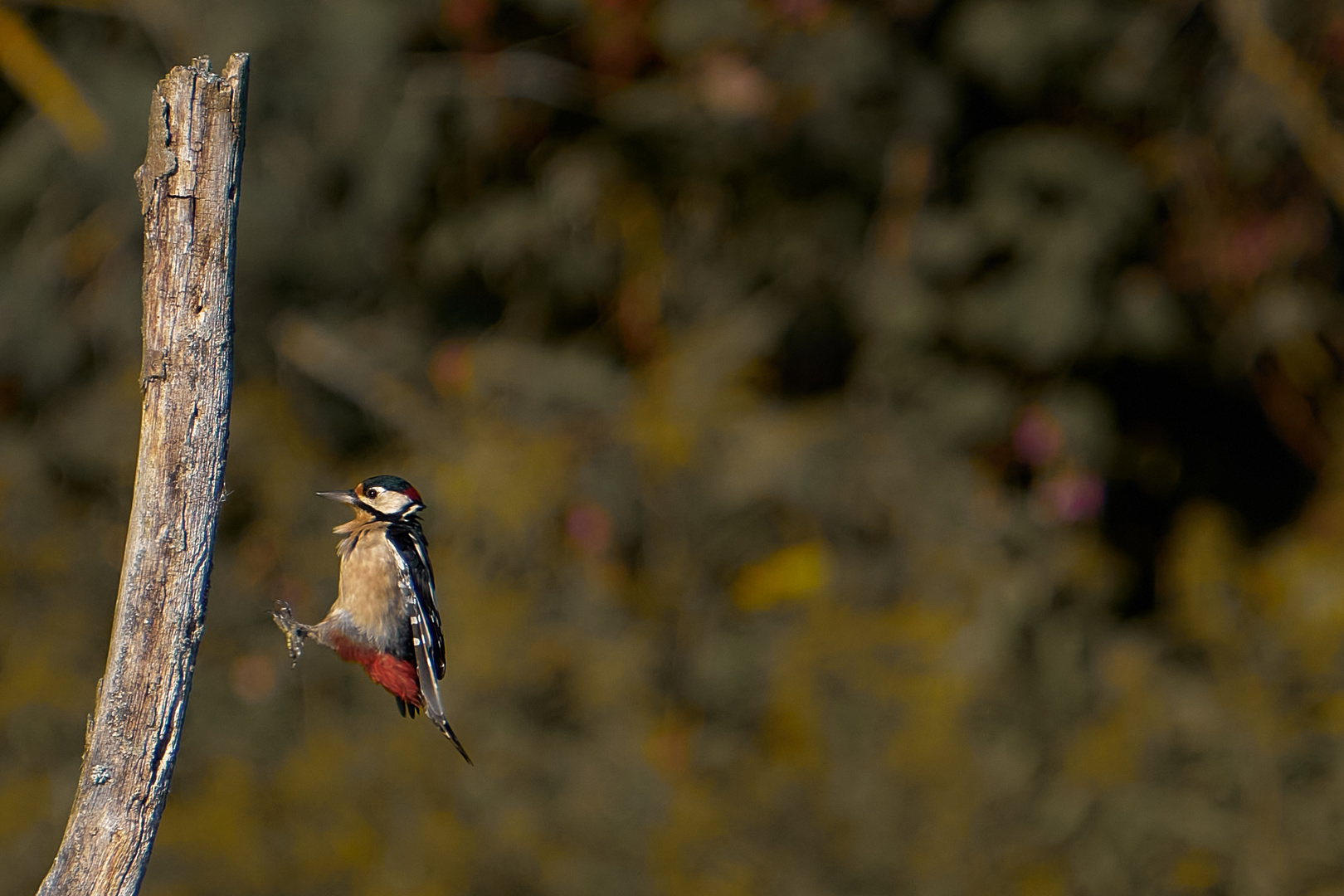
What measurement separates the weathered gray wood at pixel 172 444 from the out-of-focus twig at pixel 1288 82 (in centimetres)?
496

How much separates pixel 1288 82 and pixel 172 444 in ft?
16.7

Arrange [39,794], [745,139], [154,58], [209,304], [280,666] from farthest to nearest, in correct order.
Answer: [745,139] < [154,58] < [280,666] < [39,794] < [209,304]

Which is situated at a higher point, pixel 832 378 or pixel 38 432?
pixel 38 432

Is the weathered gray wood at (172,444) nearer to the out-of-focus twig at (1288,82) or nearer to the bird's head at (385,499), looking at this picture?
the bird's head at (385,499)

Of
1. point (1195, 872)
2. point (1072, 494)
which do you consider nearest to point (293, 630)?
point (1195, 872)

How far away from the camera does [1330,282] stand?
214 inches

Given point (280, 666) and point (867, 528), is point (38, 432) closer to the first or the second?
point (280, 666)

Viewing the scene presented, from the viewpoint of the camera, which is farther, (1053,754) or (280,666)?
(280,666)

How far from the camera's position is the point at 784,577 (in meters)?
4.76

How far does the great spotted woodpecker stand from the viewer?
764mm

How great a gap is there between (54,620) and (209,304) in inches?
132

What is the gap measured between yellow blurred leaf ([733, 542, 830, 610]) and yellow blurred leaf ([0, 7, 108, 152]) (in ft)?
8.67

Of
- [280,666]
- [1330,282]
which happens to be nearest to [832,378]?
[1330,282]

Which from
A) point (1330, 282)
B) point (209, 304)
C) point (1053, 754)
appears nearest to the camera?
point (209, 304)
